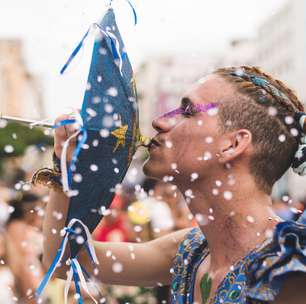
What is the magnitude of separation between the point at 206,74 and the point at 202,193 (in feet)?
1.52

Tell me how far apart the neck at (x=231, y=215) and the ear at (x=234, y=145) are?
0.08 meters

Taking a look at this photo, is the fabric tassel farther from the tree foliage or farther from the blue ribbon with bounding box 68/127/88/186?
the tree foliage

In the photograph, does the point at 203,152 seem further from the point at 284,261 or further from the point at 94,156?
the point at 284,261

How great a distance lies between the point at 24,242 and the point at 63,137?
3326 mm

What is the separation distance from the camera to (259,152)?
2969mm

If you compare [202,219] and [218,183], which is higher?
[218,183]

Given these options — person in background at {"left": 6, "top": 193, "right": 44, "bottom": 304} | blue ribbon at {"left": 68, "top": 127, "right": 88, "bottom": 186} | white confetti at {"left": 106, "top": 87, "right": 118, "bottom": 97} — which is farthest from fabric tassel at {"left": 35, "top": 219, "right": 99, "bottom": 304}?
person in background at {"left": 6, "top": 193, "right": 44, "bottom": 304}

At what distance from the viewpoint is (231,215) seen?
2945 millimetres

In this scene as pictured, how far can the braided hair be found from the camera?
2945 millimetres

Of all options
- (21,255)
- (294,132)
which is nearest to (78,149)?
(294,132)

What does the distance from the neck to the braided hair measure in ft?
0.23

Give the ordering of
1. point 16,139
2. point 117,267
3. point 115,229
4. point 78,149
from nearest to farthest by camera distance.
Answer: point 78,149 < point 16,139 < point 117,267 < point 115,229

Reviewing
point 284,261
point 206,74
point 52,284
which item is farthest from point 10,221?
point 284,261

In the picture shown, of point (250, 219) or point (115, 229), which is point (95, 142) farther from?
point (115, 229)
